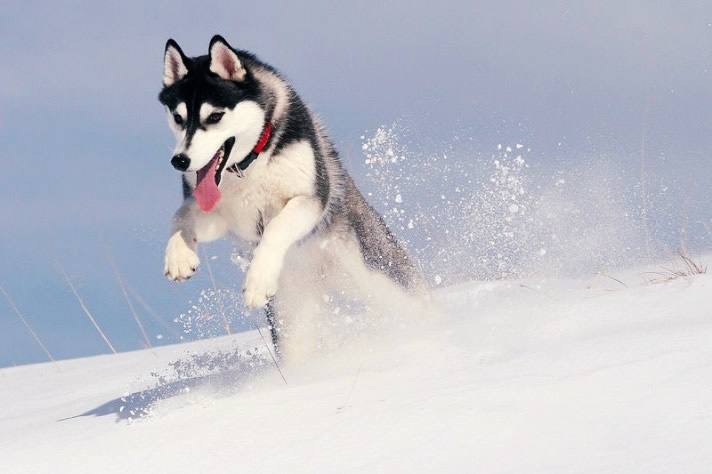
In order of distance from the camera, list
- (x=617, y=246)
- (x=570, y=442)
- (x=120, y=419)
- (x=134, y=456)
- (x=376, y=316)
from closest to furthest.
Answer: (x=570, y=442) → (x=134, y=456) → (x=120, y=419) → (x=376, y=316) → (x=617, y=246)

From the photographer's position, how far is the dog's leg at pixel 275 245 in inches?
160

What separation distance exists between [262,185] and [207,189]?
0.99 ft

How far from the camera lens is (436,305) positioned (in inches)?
216

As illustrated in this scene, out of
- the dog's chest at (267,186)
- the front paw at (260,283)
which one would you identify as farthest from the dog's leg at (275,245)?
the dog's chest at (267,186)

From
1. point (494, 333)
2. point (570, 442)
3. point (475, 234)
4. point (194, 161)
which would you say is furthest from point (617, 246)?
point (570, 442)

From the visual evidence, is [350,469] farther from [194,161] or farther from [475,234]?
[475,234]

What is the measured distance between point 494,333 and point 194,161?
62.5 inches

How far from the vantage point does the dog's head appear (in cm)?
423

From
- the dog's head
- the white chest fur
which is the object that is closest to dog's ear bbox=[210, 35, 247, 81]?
the dog's head

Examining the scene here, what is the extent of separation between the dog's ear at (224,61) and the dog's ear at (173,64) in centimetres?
17

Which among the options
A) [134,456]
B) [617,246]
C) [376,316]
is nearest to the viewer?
[134,456]

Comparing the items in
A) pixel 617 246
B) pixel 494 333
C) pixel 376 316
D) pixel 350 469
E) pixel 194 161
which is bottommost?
pixel 617 246

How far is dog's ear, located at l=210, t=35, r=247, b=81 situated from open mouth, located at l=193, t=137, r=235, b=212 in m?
0.40

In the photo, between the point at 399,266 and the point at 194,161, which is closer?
the point at 194,161
